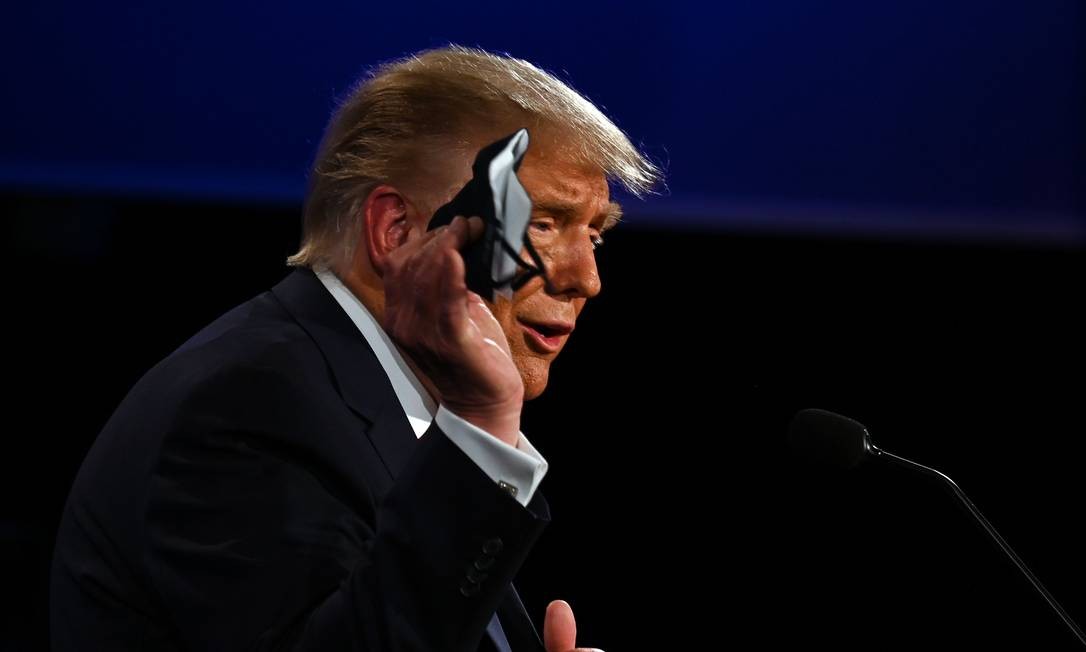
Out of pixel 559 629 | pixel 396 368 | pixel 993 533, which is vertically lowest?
pixel 559 629

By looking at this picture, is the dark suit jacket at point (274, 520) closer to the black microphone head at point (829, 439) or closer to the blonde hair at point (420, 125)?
the blonde hair at point (420, 125)

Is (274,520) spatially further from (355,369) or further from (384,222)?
(384,222)

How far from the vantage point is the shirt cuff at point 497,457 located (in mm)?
1114

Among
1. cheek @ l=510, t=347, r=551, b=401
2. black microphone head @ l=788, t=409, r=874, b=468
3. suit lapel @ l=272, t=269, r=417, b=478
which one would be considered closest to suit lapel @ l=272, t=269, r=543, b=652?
suit lapel @ l=272, t=269, r=417, b=478

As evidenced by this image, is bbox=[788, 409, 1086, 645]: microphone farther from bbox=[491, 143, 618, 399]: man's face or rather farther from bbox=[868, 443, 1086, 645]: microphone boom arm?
bbox=[491, 143, 618, 399]: man's face

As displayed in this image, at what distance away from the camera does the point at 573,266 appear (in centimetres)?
158

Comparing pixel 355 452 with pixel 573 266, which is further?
pixel 573 266

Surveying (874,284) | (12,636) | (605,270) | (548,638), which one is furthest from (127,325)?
(874,284)

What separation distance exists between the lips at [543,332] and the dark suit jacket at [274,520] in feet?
1.04

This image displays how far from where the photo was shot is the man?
108cm

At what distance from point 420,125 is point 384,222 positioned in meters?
0.14

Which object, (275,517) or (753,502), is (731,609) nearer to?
(753,502)

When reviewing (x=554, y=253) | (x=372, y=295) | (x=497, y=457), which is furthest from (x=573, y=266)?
(x=497, y=457)

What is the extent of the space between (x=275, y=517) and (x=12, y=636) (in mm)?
1716
